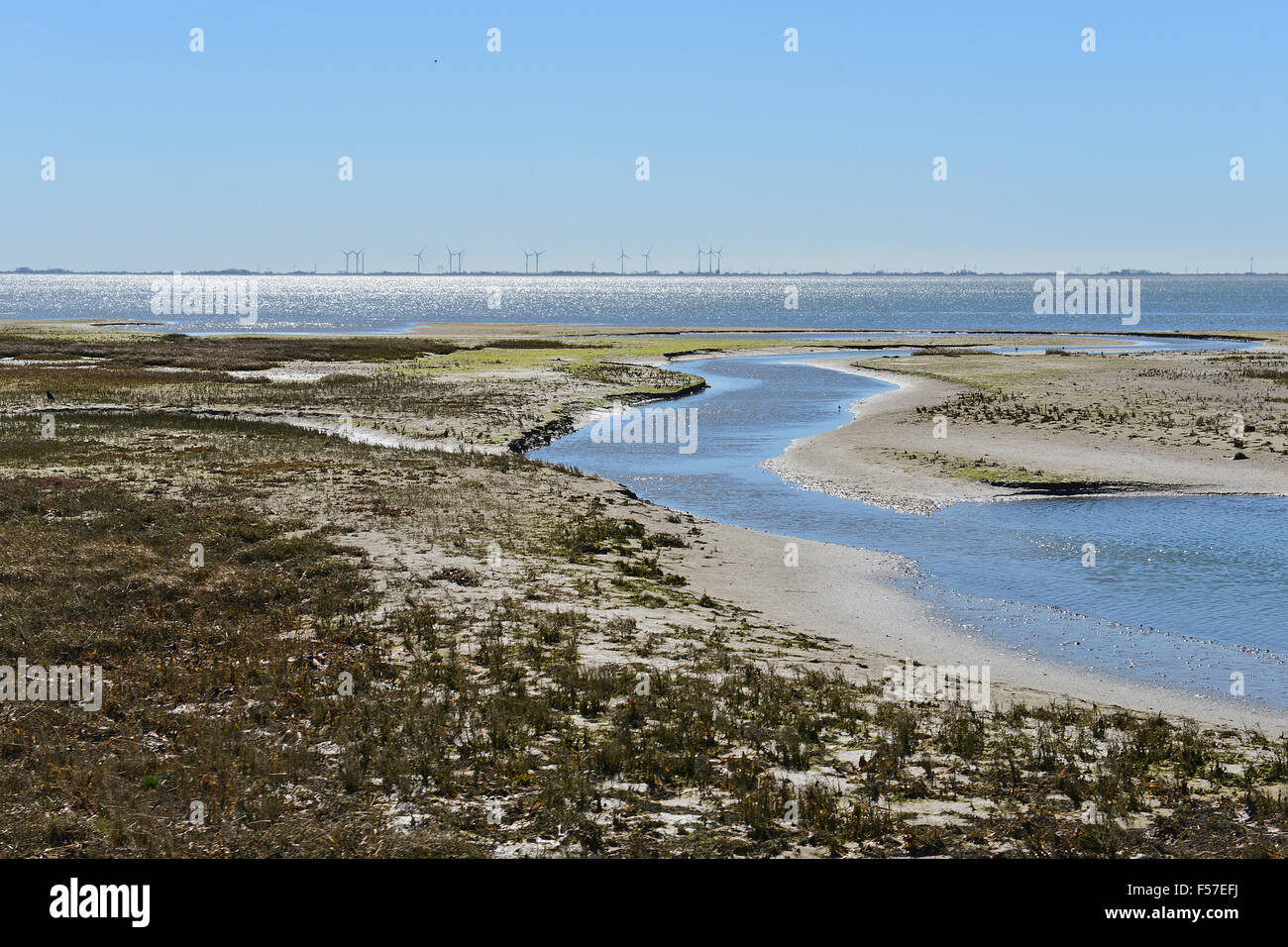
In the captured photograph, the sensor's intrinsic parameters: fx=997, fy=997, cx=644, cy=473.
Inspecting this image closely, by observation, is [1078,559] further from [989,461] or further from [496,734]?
[496,734]

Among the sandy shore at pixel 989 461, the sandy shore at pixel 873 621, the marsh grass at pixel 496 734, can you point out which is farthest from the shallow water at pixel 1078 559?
the marsh grass at pixel 496 734

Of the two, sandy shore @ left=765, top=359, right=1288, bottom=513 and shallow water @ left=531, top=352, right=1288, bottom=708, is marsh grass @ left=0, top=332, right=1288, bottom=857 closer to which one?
shallow water @ left=531, top=352, right=1288, bottom=708

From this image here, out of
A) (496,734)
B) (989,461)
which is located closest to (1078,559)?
(989,461)

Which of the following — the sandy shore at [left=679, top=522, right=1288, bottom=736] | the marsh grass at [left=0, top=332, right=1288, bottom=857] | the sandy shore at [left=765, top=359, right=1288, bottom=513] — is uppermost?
the sandy shore at [left=765, top=359, right=1288, bottom=513]

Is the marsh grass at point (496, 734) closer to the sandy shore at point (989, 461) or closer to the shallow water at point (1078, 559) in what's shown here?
the shallow water at point (1078, 559)

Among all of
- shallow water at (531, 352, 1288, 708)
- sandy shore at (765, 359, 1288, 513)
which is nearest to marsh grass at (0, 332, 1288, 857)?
shallow water at (531, 352, 1288, 708)

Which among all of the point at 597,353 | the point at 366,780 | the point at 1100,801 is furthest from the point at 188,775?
the point at 597,353

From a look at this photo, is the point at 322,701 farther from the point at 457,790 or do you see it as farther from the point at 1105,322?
the point at 1105,322
